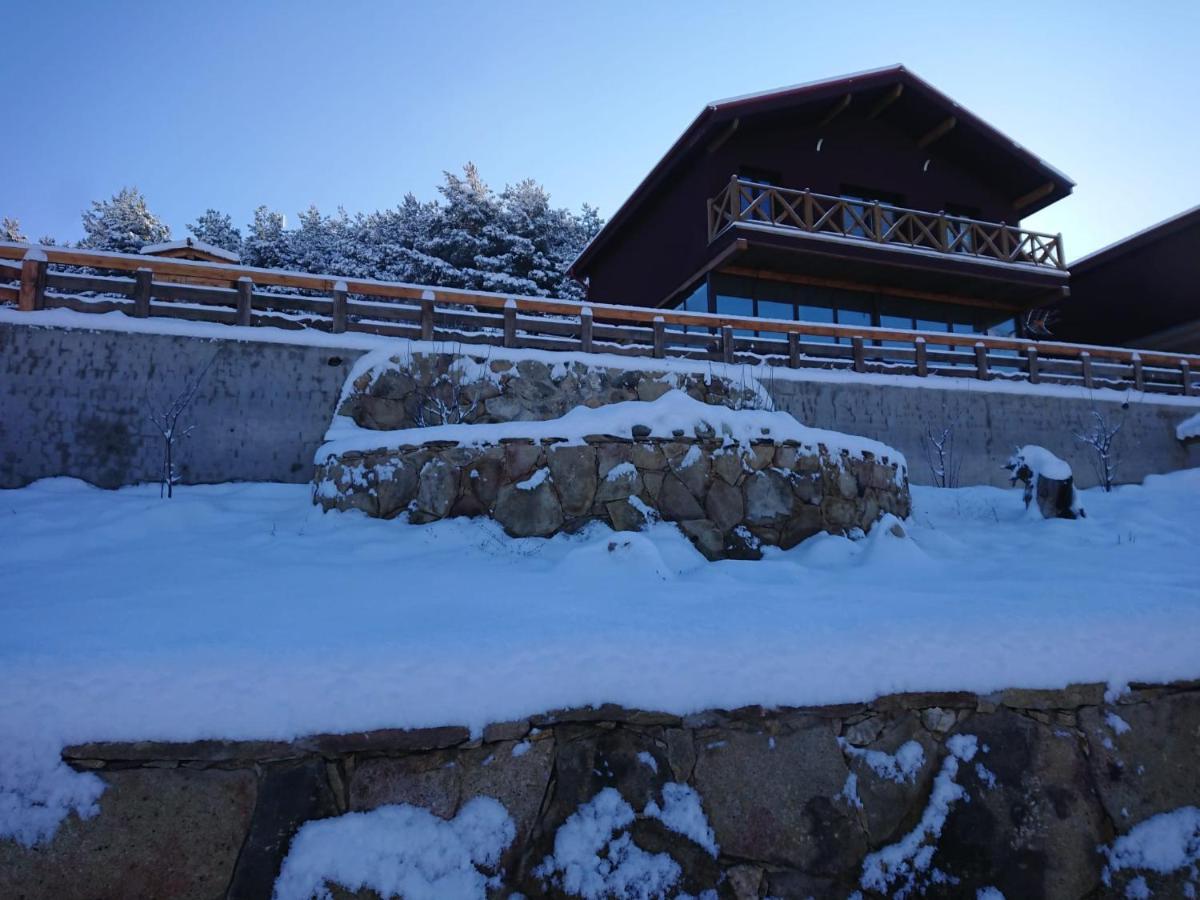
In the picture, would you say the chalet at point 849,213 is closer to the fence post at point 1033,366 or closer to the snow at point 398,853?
the fence post at point 1033,366

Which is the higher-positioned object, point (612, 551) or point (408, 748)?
point (612, 551)

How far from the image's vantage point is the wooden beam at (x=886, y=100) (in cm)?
1686

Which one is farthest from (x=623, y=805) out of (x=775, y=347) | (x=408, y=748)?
(x=775, y=347)

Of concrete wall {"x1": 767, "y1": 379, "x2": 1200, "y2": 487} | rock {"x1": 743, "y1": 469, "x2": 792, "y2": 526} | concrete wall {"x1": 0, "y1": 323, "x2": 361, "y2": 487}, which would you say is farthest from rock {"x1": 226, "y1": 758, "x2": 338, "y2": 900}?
concrete wall {"x1": 767, "y1": 379, "x2": 1200, "y2": 487}

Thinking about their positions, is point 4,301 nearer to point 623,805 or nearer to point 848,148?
point 623,805

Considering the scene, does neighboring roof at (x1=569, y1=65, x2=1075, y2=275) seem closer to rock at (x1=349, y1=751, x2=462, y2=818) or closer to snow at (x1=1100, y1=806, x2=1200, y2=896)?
snow at (x1=1100, y1=806, x2=1200, y2=896)

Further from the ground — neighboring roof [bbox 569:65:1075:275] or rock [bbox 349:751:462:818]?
neighboring roof [bbox 569:65:1075:275]

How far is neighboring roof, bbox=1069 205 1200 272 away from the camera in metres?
18.6

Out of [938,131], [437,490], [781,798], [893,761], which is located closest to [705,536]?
[437,490]

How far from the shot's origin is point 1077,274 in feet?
72.7

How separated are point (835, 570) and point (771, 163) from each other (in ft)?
43.8

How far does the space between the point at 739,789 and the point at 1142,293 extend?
942 inches

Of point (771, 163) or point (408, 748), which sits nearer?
point (408, 748)

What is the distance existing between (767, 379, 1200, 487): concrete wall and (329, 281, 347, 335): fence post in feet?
23.5
